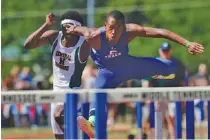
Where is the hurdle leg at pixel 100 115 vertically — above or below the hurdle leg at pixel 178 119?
above

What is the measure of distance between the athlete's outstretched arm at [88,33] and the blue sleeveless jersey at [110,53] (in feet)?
0.23

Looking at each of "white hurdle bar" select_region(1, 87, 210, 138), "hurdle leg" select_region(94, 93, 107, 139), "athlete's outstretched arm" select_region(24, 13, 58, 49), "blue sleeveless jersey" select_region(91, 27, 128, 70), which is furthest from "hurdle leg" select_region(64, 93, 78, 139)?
"athlete's outstretched arm" select_region(24, 13, 58, 49)

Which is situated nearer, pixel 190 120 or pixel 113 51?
pixel 190 120

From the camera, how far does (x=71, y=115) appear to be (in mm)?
7312

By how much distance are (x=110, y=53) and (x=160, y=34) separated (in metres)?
0.74

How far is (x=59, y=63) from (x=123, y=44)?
0.86 metres

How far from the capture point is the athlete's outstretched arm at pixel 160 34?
408 inches

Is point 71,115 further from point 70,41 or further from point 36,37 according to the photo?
point 36,37

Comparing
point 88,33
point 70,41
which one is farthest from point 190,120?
point 70,41

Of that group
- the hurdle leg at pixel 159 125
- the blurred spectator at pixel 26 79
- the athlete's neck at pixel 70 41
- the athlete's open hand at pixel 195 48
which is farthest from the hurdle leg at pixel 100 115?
the blurred spectator at pixel 26 79

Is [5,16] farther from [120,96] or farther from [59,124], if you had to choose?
[120,96]

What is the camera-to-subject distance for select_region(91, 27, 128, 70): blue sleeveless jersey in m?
11.1

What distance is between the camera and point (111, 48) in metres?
11.1

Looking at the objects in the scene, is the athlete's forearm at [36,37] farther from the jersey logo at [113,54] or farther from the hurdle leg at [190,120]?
the hurdle leg at [190,120]
